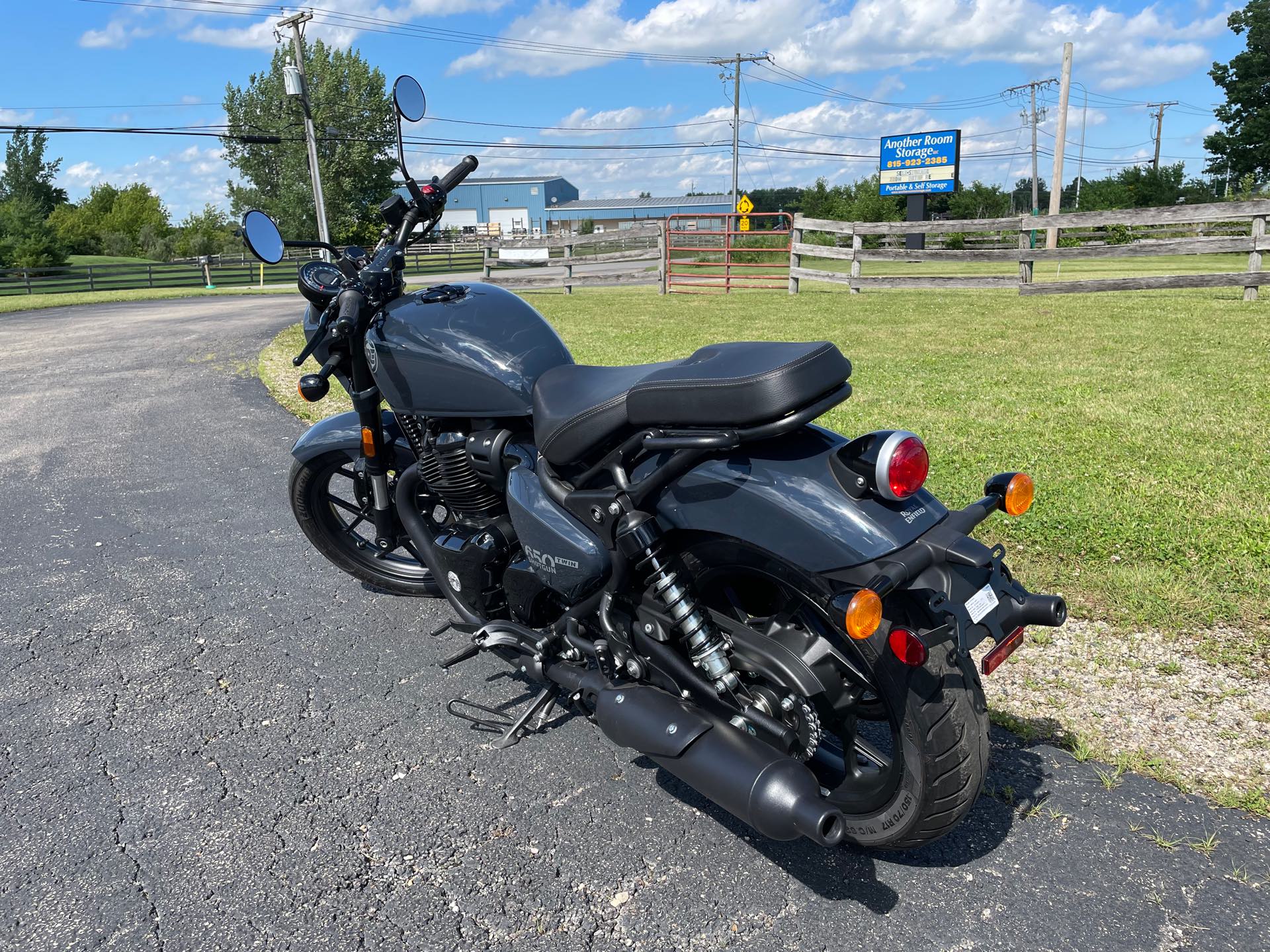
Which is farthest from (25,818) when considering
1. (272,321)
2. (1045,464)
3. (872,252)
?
(872,252)

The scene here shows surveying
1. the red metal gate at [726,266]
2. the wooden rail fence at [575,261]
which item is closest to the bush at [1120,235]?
the red metal gate at [726,266]

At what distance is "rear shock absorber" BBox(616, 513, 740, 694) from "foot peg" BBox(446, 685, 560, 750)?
0.77 meters

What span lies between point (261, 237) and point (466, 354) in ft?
3.41

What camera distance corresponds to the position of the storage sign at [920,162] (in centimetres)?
3378

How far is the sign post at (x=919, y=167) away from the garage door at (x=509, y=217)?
66996 millimetres

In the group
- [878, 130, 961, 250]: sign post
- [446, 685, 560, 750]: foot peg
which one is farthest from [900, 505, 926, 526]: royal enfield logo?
[878, 130, 961, 250]: sign post

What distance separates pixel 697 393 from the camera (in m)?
2.29

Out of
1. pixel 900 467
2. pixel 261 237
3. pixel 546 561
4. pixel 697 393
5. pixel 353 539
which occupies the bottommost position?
pixel 353 539

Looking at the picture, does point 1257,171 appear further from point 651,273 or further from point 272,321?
point 272,321

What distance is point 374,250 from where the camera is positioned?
3.71 meters

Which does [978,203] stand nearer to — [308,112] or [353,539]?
[308,112]

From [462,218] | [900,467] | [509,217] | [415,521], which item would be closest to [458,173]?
[415,521]

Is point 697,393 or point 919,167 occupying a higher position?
point 919,167

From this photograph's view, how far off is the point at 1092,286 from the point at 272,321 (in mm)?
14910
